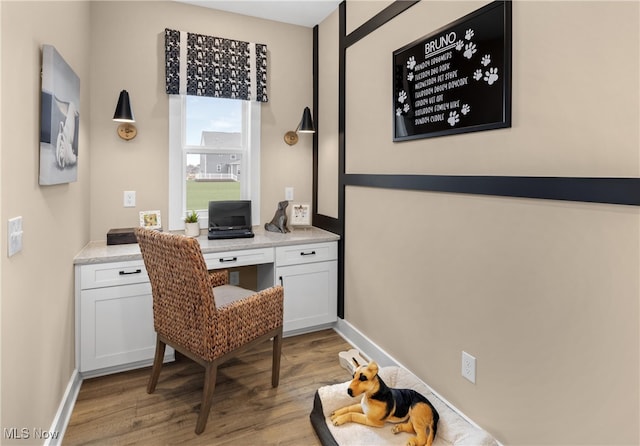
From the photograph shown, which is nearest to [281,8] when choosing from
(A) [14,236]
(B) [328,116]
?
(B) [328,116]

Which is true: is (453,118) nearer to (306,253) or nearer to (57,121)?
(306,253)

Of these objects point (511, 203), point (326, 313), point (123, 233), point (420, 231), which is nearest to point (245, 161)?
point (123, 233)

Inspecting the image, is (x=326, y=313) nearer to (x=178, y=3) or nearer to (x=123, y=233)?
(x=123, y=233)

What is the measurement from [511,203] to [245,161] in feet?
7.52

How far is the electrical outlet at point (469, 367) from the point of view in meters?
1.85

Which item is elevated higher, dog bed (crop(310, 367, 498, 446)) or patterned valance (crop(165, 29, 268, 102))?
patterned valance (crop(165, 29, 268, 102))

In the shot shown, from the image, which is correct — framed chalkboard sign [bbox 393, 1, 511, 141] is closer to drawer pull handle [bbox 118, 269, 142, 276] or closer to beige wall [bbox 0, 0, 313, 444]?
beige wall [bbox 0, 0, 313, 444]

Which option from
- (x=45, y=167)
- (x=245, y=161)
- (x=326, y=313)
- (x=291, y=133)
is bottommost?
(x=326, y=313)

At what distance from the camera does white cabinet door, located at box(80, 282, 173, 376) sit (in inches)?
90.7

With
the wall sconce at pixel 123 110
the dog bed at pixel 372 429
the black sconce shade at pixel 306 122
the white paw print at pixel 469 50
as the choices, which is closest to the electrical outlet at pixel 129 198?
the wall sconce at pixel 123 110

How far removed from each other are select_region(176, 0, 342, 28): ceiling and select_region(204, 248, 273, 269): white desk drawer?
196 cm

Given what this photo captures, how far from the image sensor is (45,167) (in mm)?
1585

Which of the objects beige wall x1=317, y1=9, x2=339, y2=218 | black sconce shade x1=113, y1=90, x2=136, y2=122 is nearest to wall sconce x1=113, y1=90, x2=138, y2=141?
black sconce shade x1=113, y1=90, x2=136, y2=122

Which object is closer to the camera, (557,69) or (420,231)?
(557,69)
